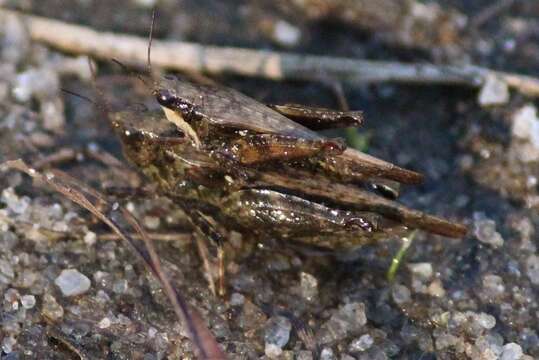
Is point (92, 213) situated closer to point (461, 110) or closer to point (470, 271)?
point (470, 271)

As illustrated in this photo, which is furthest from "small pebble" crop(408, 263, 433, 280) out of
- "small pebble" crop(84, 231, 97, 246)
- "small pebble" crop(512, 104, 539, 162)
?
"small pebble" crop(84, 231, 97, 246)

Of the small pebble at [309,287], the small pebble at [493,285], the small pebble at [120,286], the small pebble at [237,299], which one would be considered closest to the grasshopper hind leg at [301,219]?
the small pebble at [309,287]

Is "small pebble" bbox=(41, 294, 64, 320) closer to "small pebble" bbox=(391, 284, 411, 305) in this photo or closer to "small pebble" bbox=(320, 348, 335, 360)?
"small pebble" bbox=(320, 348, 335, 360)

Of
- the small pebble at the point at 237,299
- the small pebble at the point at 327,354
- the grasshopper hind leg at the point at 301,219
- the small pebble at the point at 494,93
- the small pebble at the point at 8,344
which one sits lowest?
the small pebble at the point at 8,344

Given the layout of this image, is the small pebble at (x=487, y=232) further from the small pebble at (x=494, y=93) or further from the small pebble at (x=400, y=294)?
the small pebble at (x=494, y=93)

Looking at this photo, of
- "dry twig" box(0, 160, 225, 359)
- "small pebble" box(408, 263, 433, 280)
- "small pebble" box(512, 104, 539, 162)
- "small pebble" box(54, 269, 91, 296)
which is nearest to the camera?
"dry twig" box(0, 160, 225, 359)
